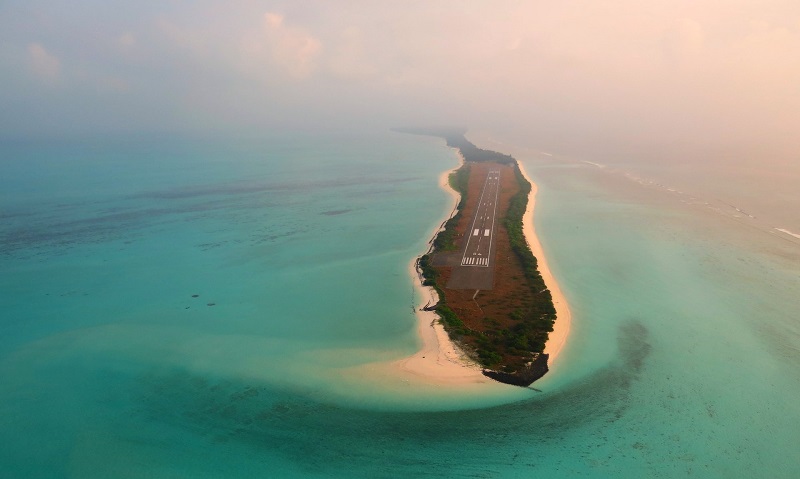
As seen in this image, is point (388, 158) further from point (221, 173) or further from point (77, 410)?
point (77, 410)

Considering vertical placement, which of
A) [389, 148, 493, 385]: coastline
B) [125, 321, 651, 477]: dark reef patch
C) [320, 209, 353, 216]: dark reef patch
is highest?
[320, 209, 353, 216]: dark reef patch

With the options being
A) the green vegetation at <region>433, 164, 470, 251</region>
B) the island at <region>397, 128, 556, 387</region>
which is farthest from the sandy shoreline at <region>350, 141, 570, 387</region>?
the green vegetation at <region>433, 164, 470, 251</region>

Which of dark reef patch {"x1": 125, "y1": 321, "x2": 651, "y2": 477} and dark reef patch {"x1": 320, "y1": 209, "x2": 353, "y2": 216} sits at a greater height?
dark reef patch {"x1": 320, "y1": 209, "x2": 353, "y2": 216}

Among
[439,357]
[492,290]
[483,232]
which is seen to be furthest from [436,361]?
[483,232]

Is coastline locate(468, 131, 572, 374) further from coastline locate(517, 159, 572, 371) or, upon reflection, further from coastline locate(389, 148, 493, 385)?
coastline locate(389, 148, 493, 385)

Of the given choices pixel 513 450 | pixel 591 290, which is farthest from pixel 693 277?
pixel 513 450

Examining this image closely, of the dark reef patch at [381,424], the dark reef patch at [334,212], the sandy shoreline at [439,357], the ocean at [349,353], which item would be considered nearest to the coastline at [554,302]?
A: the sandy shoreline at [439,357]

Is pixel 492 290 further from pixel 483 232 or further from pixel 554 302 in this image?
pixel 483 232
